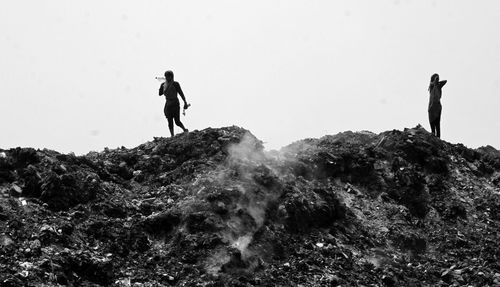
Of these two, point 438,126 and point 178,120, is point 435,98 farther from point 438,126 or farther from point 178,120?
point 178,120

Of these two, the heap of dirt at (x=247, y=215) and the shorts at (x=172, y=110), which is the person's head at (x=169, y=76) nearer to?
the shorts at (x=172, y=110)

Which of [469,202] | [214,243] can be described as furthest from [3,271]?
[469,202]

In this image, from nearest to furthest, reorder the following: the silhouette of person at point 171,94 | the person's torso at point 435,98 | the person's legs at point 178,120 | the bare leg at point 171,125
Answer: the silhouette of person at point 171,94
the person's legs at point 178,120
the bare leg at point 171,125
the person's torso at point 435,98

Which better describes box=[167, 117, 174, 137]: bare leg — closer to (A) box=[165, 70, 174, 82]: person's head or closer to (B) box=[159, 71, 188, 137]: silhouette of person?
(B) box=[159, 71, 188, 137]: silhouette of person

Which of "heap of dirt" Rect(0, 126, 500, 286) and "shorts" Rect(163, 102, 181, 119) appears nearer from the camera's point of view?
"heap of dirt" Rect(0, 126, 500, 286)

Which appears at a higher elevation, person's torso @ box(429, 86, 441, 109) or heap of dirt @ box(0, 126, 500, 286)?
person's torso @ box(429, 86, 441, 109)

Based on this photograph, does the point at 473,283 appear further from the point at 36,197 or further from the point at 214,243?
the point at 36,197

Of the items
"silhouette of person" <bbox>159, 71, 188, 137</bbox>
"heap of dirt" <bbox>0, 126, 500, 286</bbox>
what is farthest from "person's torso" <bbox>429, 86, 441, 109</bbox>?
"silhouette of person" <bbox>159, 71, 188, 137</bbox>

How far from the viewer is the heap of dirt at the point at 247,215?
862 centimetres

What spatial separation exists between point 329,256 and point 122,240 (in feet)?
11.3

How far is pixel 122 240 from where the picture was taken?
9.15 metres

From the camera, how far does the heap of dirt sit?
28.3 ft

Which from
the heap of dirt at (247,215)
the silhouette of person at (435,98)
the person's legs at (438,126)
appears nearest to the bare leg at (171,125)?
the heap of dirt at (247,215)

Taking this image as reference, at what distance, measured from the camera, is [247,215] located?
10.0 m
